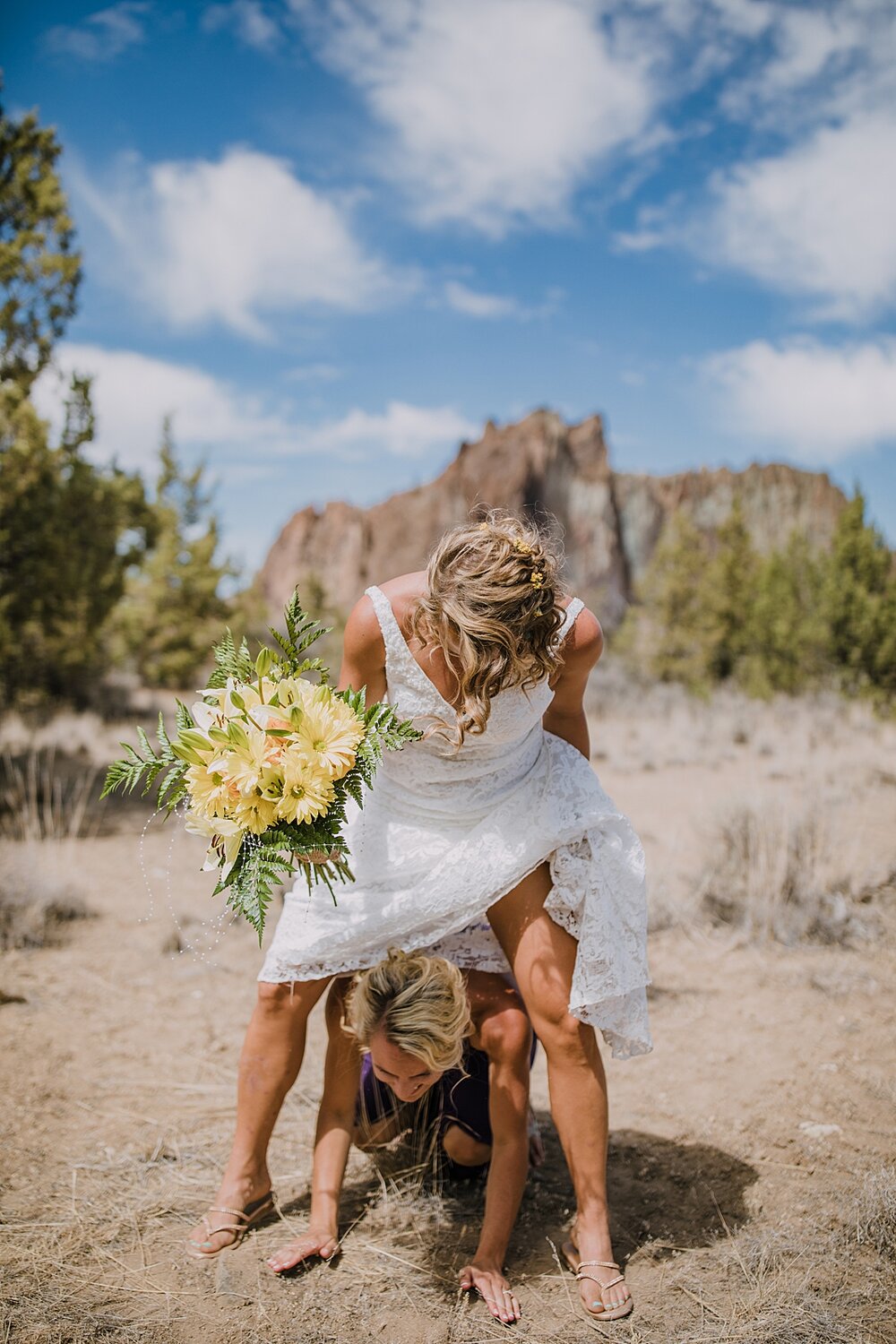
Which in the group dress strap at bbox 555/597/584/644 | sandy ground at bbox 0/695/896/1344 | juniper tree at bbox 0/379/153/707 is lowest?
sandy ground at bbox 0/695/896/1344

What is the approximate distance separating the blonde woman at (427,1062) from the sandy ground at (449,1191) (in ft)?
0.29

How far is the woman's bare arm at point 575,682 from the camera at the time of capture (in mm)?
2408

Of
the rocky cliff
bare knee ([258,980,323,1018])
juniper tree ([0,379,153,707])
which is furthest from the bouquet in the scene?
the rocky cliff

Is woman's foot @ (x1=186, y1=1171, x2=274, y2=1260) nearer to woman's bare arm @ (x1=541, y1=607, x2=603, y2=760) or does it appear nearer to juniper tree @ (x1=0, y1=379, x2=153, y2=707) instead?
woman's bare arm @ (x1=541, y1=607, x2=603, y2=760)

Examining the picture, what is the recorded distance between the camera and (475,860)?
7.48 ft

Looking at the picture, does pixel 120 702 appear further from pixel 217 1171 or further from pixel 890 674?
pixel 217 1171

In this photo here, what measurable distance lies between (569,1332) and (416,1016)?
30.4 inches

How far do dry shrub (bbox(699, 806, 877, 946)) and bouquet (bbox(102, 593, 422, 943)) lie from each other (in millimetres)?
3128

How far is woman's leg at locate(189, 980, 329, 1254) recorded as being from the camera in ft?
7.66

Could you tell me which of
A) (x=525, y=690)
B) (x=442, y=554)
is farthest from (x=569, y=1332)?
(x=442, y=554)

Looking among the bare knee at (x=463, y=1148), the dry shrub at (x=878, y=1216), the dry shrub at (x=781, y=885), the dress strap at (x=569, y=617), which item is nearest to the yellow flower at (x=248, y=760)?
the dress strap at (x=569, y=617)

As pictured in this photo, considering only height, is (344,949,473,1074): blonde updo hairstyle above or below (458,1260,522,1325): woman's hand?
above

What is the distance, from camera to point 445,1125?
8.87 ft

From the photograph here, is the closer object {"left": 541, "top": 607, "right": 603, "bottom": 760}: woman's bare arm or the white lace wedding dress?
the white lace wedding dress
